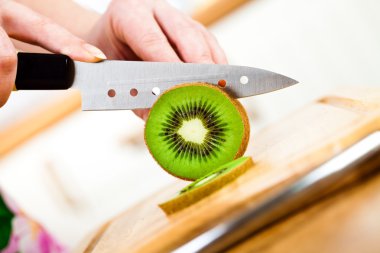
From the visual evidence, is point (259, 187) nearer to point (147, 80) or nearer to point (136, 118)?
point (147, 80)

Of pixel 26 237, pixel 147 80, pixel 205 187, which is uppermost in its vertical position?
pixel 147 80

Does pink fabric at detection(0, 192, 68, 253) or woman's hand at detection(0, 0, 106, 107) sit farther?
pink fabric at detection(0, 192, 68, 253)

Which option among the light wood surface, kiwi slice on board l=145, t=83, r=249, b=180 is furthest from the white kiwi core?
the light wood surface

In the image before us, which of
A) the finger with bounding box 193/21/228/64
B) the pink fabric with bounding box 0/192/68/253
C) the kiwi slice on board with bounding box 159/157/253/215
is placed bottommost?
the pink fabric with bounding box 0/192/68/253

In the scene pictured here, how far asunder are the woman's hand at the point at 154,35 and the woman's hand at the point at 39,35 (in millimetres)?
120

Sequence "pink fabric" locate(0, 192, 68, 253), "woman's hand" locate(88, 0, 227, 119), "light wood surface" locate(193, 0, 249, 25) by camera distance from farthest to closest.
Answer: "light wood surface" locate(193, 0, 249, 25) < "pink fabric" locate(0, 192, 68, 253) < "woman's hand" locate(88, 0, 227, 119)

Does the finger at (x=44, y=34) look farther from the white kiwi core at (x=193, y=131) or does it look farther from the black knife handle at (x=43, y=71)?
the white kiwi core at (x=193, y=131)

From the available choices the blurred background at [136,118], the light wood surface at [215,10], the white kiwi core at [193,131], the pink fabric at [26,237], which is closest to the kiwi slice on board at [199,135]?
the white kiwi core at [193,131]

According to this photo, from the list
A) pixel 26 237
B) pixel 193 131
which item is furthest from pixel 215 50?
pixel 26 237

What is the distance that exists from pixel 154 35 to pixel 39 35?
22cm

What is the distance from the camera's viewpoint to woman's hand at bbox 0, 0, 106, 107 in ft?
2.87

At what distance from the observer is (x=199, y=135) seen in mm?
904

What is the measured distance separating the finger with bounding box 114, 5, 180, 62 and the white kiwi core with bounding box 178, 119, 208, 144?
133mm

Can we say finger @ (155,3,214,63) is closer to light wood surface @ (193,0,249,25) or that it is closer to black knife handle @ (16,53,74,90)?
black knife handle @ (16,53,74,90)
